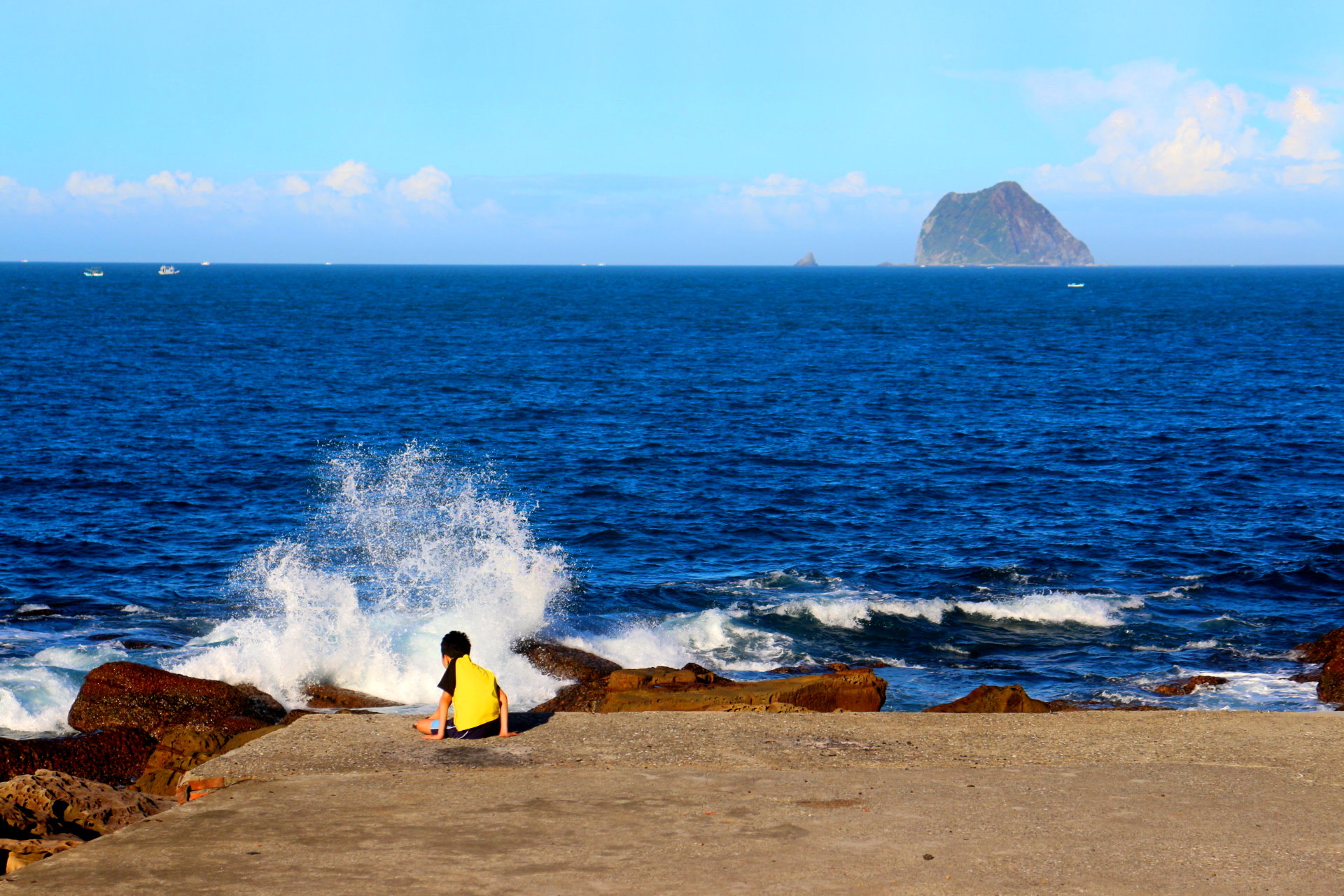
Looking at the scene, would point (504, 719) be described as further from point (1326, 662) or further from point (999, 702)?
point (1326, 662)

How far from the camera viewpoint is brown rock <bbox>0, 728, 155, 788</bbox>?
11.0m

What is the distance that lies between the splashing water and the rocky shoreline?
0.72 m

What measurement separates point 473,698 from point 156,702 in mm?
5762

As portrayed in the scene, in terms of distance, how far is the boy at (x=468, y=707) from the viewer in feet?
29.8

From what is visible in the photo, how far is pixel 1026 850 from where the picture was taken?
6781 mm

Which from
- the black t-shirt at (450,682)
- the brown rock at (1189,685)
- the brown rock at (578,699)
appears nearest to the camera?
the black t-shirt at (450,682)

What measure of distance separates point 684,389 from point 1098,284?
6667 inches

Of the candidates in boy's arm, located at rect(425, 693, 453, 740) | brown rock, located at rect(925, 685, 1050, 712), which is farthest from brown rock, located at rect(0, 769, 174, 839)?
brown rock, located at rect(925, 685, 1050, 712)

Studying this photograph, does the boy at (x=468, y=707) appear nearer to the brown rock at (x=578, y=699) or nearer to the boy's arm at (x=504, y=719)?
the boy's arm at (x=504, y=719)

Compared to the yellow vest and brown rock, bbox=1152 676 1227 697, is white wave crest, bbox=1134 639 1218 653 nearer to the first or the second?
brown rock, bbox=1152 676 1227 697

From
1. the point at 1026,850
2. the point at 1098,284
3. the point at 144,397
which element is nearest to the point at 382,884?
the point at 1026,850

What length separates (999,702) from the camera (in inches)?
462

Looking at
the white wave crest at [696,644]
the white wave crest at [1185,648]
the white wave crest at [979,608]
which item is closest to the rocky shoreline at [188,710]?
the white wave crest at [1185,648]

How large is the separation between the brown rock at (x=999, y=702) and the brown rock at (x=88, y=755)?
7.91m
